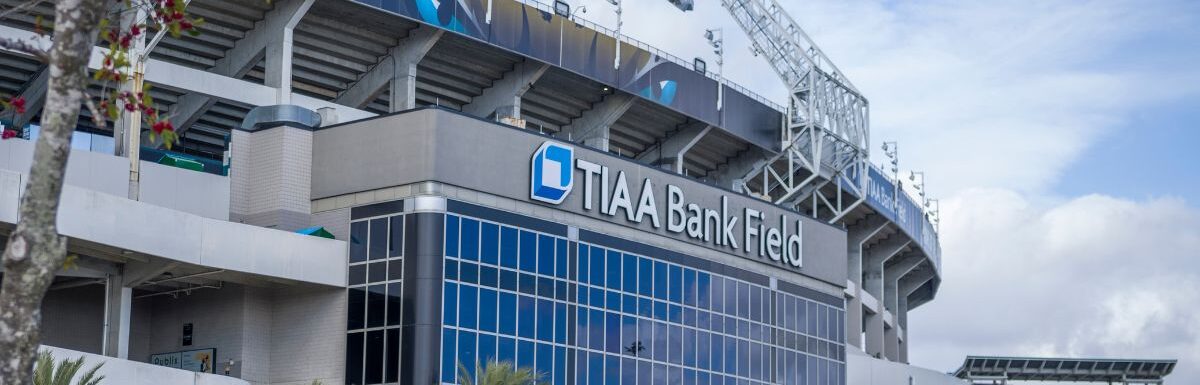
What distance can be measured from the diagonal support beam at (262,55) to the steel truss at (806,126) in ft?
88.4

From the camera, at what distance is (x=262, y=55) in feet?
220

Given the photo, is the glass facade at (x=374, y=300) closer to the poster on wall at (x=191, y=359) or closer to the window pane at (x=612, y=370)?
the poster on wall at (x=191, y=359)

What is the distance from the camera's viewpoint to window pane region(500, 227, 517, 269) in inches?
2382

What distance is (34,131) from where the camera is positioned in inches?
2302

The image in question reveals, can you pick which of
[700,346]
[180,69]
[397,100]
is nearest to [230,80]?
[180,69]

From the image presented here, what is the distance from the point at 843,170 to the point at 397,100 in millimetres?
28818

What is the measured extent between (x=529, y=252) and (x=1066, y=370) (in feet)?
232

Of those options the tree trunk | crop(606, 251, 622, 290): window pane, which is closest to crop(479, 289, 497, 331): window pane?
crop(606, 251, 622, 290): window pane

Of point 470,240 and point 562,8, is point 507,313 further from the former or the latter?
point 562,8

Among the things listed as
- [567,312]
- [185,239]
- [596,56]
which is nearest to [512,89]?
[596,56]

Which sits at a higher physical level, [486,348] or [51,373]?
[486,348]

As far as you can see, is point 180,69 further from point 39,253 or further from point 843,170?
point 39,253

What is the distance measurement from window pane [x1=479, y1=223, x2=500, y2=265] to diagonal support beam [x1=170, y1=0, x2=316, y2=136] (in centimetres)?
985

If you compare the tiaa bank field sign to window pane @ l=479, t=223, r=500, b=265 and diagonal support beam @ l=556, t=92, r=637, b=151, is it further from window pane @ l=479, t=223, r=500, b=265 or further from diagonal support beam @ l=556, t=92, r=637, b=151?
diagonal support beam @ l=556, t=92, r=637, b=151
